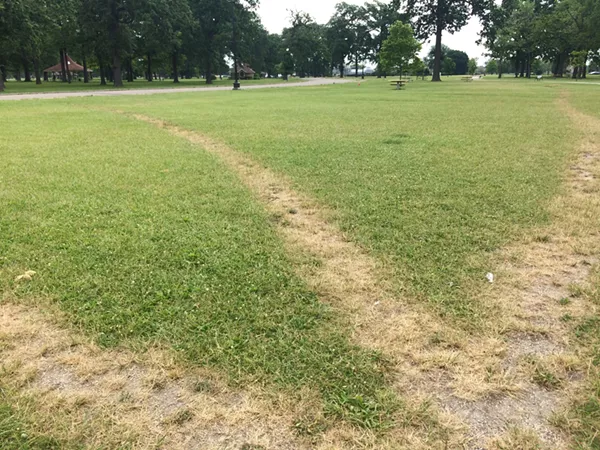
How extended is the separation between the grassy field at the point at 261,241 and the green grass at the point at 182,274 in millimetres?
13

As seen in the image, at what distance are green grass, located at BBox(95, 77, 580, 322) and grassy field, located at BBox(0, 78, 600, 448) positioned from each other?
0.03 meters

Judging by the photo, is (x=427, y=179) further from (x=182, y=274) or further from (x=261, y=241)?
(x=182, y=274)

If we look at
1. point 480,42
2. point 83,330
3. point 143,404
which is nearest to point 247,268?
point 83,330

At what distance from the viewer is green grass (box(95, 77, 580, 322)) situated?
360 cm

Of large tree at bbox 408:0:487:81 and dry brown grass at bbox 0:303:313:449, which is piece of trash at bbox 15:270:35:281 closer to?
dry brown grass at bbox 0:303:313:449

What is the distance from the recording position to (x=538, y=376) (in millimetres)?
2311

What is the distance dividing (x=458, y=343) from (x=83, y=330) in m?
2.34

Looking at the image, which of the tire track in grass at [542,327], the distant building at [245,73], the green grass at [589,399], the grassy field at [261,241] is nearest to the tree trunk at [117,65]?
the grassy field at [261,241]

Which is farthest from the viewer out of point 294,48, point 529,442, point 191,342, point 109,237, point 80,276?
point 294,48

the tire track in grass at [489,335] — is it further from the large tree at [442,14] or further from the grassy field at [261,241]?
the large tree at [442,14]

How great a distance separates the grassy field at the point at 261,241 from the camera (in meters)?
2.47

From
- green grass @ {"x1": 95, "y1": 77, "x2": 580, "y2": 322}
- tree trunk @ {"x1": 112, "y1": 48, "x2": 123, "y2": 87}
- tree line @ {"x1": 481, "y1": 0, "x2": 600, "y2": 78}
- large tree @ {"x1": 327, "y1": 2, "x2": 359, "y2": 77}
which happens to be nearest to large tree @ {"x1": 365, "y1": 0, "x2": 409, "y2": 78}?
large tree @ {"x1": 327, "y1": 2, "x2": 359, "y2": 77}

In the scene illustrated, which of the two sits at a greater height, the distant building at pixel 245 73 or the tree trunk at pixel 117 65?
the distant building at pixel 245 73

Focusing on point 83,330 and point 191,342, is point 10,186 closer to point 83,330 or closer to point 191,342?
point 83,330
